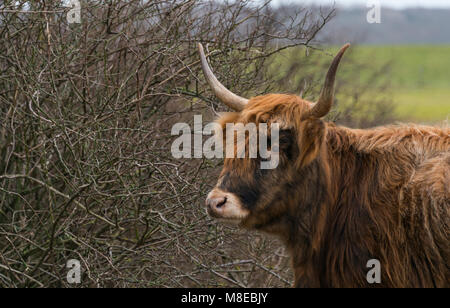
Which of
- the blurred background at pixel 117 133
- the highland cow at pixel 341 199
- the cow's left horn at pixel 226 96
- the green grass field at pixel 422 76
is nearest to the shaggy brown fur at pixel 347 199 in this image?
the highland cow at pixel 341 199

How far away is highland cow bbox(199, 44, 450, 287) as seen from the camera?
183 inches

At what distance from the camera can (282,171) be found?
474 cm

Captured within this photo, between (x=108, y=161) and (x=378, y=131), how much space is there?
1.99 meters

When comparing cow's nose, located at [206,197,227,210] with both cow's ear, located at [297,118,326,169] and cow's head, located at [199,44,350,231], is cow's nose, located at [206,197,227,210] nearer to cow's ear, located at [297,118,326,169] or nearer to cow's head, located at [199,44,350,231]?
cow's head, located at [199,44,350,231]

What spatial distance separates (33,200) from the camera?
6.52 metres

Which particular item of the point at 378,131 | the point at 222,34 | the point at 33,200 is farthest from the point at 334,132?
the point at 33,200

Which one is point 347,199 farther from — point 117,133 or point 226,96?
point 117,133

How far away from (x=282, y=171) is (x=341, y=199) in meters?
0.48

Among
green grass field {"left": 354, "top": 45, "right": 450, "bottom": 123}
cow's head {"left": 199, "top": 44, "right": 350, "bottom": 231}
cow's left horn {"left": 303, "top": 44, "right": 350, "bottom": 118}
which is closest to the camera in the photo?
cow's left horn {"left": 303, "top": 44, "right": 350, "bottom": 118}

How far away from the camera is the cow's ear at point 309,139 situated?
4730 millimetres

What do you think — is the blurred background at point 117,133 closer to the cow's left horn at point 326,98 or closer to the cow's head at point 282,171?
the cow's head at point 282,171

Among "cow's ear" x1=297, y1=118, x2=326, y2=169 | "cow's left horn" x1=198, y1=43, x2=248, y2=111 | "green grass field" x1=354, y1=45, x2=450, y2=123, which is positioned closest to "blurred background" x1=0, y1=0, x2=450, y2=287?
"cow's left horn" x1=198, y1=43, x2=248, y2=111

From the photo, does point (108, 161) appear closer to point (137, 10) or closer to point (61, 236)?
point (61, 236)
